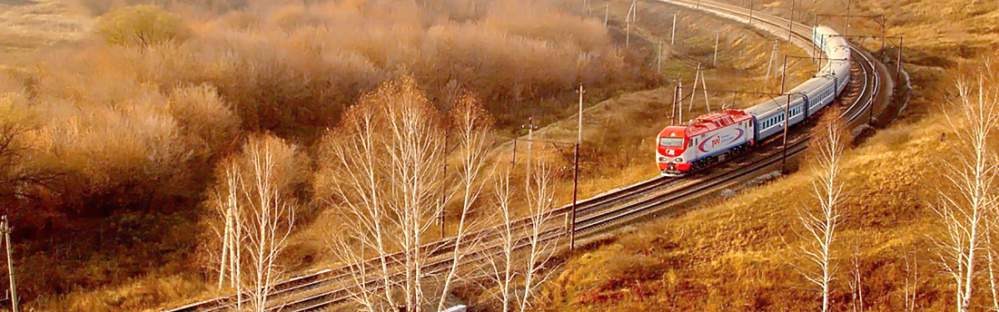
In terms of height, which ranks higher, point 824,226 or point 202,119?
point 824,226

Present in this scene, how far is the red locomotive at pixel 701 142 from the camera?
109 feet

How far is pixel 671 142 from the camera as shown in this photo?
1312 inches

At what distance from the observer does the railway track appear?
25859mm

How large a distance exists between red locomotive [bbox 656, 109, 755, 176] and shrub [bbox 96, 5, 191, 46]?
3421 cm

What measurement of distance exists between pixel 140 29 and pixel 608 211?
3645cm

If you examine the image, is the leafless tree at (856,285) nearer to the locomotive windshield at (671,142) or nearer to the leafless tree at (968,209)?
the leafless tree at (968,209)

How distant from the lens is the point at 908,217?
27031 millimetres

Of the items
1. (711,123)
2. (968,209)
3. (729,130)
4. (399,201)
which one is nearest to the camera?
(968,209)

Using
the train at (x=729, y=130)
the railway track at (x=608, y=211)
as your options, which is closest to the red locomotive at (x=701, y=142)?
the train at (x=729, y=130)

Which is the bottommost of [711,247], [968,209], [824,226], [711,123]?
[711,247]

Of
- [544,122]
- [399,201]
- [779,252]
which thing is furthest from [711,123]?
[544,122]

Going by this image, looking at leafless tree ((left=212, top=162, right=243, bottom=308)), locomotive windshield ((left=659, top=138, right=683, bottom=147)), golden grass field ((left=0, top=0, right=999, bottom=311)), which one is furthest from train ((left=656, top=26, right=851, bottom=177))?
leafless tree ((left=212, top=162, right=243, bottom=308))

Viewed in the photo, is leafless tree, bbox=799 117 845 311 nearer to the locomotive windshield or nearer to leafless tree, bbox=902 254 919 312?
leafless tree, bbox=902 254 919 312

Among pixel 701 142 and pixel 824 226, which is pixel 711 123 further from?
pixel 824 226
